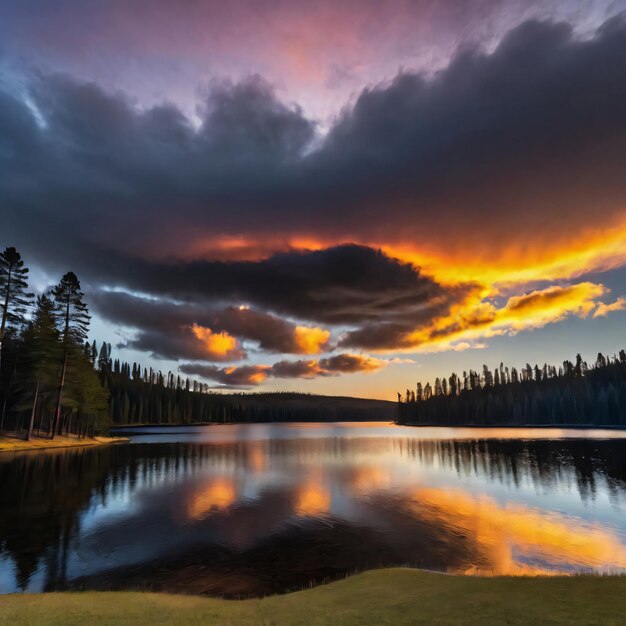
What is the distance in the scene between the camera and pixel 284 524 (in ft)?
96.1

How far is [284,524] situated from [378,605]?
18.1m

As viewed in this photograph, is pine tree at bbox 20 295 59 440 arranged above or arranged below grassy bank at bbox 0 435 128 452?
above

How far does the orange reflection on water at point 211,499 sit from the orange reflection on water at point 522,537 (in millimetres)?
17065

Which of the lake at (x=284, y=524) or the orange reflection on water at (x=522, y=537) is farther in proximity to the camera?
the orange reflection on water at (x=522, y=537)

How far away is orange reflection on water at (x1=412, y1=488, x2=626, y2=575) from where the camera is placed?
21.0 m

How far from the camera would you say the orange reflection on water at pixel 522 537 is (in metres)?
21.0

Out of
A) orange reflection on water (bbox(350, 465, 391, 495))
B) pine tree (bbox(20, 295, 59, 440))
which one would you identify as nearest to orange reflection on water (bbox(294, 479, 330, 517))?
orange reflection on water (bbox(350, 465, 391, 495))

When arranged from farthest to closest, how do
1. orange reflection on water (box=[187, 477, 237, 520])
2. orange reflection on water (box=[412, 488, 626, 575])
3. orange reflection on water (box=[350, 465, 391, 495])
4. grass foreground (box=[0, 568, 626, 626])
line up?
orange reflection on water (box=[350, 465, 391, 495]) → orange reflection on water (box=[187, 477, 237, 520]) → orange reflection on water (box=[412, 488, 626, 575]) → grass foreground (box=[0, 568, 626, 626])

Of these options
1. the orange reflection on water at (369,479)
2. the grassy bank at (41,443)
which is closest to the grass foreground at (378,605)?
the orange reflection on water at (369,479)

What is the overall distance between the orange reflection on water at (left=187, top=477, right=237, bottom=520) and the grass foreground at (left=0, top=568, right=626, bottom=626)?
18.1 meters

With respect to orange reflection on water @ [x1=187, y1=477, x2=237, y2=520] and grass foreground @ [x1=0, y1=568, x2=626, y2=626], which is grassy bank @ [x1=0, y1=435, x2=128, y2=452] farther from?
grass foreground @ [x1=0, y1=568, x2=626, y2=626]

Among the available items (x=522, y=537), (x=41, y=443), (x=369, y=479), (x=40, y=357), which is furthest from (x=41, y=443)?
(x=522, y=537)

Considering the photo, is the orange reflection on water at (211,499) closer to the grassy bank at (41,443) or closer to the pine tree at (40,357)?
the grassy bank at (41,443)

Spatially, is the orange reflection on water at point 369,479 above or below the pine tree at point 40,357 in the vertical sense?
below
